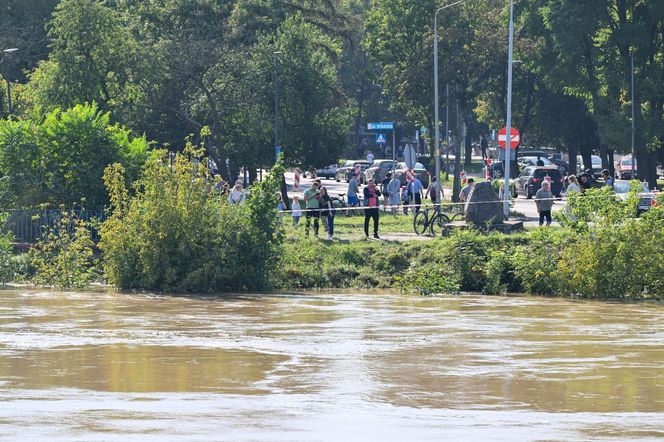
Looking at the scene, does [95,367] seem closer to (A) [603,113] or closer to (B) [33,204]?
(B) [33,204]

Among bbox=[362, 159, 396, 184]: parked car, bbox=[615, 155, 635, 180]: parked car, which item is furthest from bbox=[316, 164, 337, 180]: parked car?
bbox=[615, 155, 635, 180]: parked car

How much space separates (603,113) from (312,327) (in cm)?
4568

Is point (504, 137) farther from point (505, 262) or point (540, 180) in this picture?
point (505, 262)

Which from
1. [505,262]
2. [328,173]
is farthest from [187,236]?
[328,173]

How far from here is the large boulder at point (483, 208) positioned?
1371 inches

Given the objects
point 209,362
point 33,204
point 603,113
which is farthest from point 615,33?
point 209,362

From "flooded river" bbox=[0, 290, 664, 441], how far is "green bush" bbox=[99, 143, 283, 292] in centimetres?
265

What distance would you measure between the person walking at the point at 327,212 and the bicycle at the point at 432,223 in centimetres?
243

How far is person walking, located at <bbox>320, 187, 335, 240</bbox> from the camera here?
3472 centimetres

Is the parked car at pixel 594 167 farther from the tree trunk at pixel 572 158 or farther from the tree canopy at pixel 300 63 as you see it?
the tree canopy at pixel 300 63

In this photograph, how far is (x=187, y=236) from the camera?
2753 cm

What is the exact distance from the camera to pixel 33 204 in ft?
112

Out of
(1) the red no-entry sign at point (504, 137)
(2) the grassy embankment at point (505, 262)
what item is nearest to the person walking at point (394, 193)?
(1) the red no-entry sign at point (504, 137)

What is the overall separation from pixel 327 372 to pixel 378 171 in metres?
53.7
